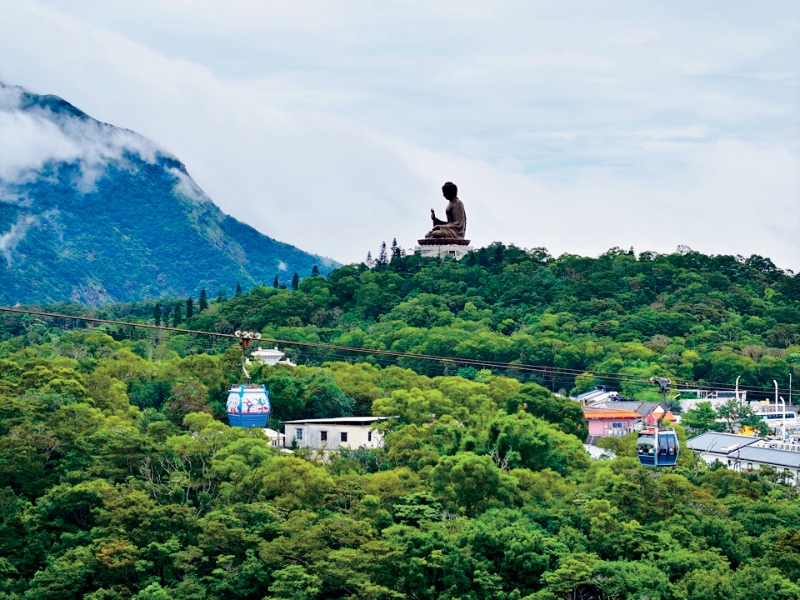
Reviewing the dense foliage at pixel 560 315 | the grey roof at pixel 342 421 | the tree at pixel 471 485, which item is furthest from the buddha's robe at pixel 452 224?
the tree at pixel 471 485

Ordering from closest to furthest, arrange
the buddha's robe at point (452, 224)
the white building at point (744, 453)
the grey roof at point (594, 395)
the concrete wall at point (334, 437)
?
the concrete wall at point (334, 437) < the white building at point (744, 453) < the grey roof at point (594, 395) < the buddha's robe at point (452, 224)

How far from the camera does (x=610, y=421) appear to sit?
175 feet

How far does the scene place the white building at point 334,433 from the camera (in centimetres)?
4022

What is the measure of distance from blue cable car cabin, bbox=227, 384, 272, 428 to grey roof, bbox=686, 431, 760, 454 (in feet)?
81.2

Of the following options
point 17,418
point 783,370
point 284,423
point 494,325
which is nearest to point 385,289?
point 494,325

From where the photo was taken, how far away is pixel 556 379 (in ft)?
197

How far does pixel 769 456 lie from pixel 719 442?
9.42 ft

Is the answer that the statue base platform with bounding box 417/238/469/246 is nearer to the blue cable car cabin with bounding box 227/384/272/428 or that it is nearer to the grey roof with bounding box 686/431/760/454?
the grey roof with bounding box 686/431/760/454

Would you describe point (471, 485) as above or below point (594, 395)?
below

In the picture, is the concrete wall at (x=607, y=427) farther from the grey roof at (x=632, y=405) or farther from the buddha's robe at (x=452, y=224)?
the buddha's robe at (x=452, y=224)

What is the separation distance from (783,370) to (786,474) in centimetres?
1871

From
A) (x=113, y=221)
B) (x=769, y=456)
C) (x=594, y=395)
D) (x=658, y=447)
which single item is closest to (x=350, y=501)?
(x=658, y=447)

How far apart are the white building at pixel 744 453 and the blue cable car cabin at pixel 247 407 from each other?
20.5 metres

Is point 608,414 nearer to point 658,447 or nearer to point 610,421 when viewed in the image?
point 610,421
